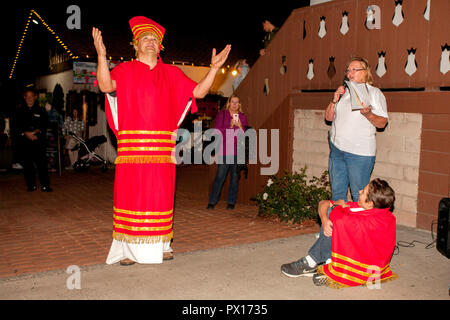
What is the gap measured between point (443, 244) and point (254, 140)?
A: 14.3 feet

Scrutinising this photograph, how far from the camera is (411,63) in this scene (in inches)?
233

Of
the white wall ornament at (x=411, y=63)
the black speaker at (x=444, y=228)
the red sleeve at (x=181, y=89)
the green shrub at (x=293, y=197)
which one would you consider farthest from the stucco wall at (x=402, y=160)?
the red sleeve at (x=181, y=89)

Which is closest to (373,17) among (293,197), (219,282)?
(293,197)

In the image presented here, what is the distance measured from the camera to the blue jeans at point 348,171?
5.04 metres

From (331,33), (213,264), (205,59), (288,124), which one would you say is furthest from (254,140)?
(205,59)

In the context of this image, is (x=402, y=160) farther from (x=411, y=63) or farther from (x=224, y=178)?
(x=224, y=178)

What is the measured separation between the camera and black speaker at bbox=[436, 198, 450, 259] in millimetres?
3732

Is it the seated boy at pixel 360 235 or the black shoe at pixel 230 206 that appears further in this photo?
the black shoe at pixel 230 206

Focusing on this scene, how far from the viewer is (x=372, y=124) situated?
16.7ft

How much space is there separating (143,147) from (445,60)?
3680 millimetres

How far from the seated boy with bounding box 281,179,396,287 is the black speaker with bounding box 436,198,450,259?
1.24 ft

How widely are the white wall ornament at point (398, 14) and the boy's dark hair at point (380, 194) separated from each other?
9.80ft

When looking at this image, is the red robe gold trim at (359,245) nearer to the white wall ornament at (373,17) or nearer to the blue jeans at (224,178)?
the white wall ornament at (373,17)
